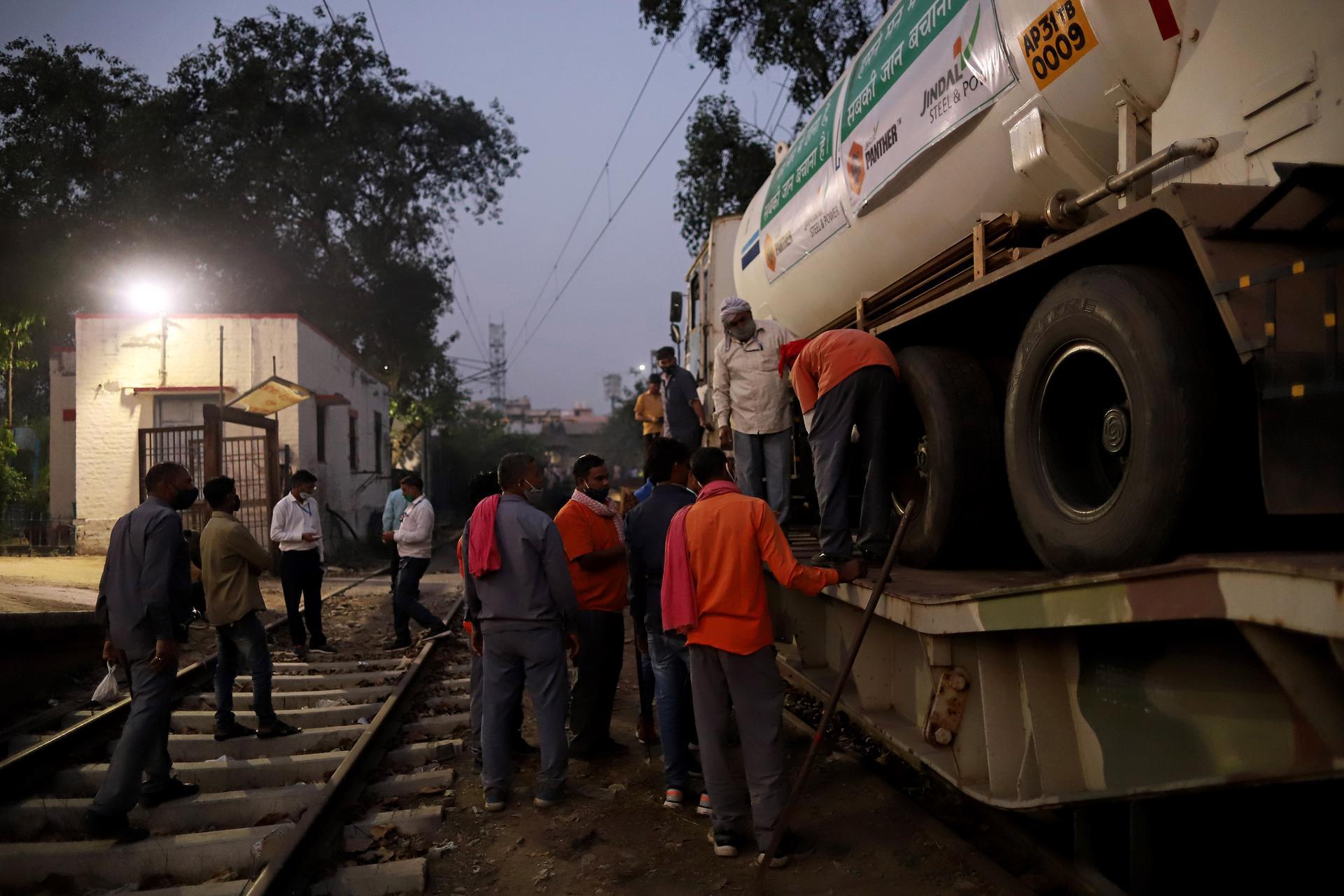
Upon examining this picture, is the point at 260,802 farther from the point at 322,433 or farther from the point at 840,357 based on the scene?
the point at 322,433

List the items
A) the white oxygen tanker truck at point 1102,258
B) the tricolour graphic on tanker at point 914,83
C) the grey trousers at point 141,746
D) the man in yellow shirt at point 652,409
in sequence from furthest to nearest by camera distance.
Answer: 1. the man in yellow shirt at point 652,409
2. the grey trousers at point 141,746
3. the tricolour graphic on tanker at point 914,83
4. the white oxygen tanker truck at point 1102,258

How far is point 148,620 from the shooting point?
17.1 feet

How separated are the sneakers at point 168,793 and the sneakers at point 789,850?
314 centimetres

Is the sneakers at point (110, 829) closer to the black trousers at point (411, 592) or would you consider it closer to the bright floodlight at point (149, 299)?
the black trousers at point (411, 592)

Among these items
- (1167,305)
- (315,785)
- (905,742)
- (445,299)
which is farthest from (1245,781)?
(445,299)

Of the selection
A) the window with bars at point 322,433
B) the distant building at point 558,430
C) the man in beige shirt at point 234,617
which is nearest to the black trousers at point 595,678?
the man in beige shirt at point 234,617

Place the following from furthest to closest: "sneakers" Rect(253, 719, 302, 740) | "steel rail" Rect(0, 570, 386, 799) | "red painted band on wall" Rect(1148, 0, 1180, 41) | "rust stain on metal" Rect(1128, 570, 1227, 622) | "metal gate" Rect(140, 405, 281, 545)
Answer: "metal gate" Rect(140, 405, 281, 545), "sneakers" Rect(253, 719, 302, 740), "steel rail" Rect(0, 570, 386, 799), "red painted band on wall" Rect(1148, 0, 1180, 41), "rust stain on metal" Rect(1128, 570, 1227, 622)

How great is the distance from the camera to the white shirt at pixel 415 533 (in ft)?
32.5

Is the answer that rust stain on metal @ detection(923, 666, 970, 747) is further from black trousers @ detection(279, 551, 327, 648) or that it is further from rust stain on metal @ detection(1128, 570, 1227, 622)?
black trousers @ detection(279, 551, 327, 648)

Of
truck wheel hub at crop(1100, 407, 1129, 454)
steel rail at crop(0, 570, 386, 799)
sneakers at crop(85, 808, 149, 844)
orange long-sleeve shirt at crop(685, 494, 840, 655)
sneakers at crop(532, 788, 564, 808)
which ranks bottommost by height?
sneakers at crop(532, 788, 564, 808)

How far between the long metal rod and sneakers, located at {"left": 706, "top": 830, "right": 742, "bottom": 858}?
10.5 ft

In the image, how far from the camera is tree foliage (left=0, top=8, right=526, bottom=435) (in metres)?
32.1

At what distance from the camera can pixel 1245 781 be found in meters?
2.43

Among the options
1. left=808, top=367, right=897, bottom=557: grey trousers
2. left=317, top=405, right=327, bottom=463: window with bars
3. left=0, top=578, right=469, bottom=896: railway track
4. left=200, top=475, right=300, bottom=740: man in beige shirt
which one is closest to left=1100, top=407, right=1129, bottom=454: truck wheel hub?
left=808, top=367, right=897, bottom=557: grey trousers
